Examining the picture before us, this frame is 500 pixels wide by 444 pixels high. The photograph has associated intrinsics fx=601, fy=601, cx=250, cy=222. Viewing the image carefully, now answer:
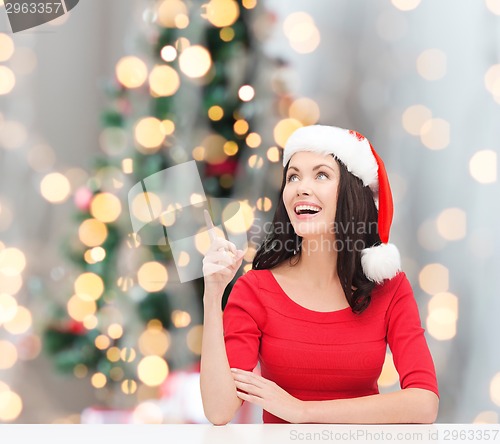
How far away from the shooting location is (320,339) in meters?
1.50

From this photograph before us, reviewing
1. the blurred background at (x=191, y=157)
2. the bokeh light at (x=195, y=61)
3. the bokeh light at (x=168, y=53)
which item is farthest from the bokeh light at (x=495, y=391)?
the bokeh light at (x=168, y=53)

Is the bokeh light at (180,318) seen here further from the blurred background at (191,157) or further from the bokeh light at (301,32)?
the bokeh light at (301,32)

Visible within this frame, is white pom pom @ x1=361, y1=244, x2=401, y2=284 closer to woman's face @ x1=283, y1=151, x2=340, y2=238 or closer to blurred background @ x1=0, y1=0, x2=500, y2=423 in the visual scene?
woman's face @ x1=283, y1=151, x2=340, y2=238

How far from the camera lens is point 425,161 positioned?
7.96 ft

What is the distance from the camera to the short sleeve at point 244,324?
1421mm

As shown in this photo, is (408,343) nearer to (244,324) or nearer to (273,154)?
(244,324)

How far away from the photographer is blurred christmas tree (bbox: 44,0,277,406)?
2.21 m

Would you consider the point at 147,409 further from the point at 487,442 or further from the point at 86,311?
the point at 487,442

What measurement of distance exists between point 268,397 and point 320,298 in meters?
0.36

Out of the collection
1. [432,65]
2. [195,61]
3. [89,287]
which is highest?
[195,61]

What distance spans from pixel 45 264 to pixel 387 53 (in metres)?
1.63

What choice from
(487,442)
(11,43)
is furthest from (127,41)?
(487,442)

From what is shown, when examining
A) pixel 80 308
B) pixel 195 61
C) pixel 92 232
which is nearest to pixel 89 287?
pixel 80 308

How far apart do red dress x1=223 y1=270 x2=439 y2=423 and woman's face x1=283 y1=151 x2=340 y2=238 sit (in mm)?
209
